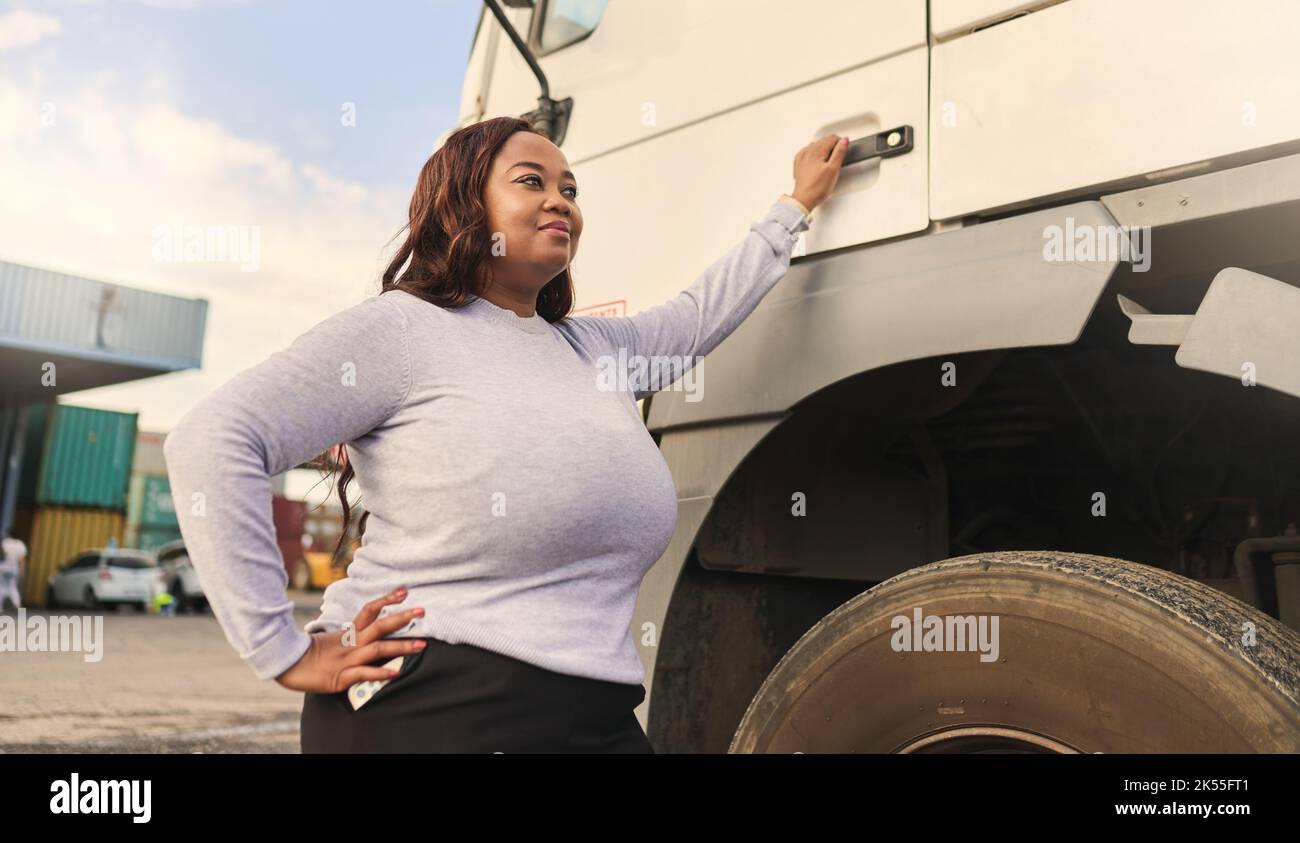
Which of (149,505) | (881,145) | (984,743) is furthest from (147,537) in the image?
(984,743)

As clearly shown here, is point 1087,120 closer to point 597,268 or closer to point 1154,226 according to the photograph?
point 1154,226

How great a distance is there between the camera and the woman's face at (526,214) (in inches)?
72.3

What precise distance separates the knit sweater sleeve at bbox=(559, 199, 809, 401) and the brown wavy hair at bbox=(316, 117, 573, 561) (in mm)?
263

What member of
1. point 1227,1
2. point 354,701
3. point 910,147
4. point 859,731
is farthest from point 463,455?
point 1227,1

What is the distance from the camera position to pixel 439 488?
1.59 meters

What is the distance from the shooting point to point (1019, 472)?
2396 mm

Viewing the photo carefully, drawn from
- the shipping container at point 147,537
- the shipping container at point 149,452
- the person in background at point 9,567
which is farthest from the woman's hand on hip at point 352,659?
the shipping container at point 149,452

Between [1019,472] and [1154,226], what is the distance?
0.91 m

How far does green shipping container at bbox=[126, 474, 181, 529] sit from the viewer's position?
1150 inches

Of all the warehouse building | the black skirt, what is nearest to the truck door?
the black skirt

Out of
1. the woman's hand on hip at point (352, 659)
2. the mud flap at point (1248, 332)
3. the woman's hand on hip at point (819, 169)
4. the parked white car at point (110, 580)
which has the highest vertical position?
the parked white car at point (110, 580)

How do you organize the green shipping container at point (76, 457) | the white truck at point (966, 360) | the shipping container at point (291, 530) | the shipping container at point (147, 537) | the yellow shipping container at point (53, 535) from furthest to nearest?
the shipping container at point (147, 537)
the shipping container at point (291, 530)
the green shipping container at point (76, 457)
the yellow shipping container at point (53, 535)
the white truck at point (966, 360)

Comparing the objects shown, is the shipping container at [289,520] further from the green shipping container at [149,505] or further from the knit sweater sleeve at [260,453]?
the knit sweater sleeve at [260,453]

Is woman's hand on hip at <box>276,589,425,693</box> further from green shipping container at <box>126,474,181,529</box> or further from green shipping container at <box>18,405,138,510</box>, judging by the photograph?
A: green shipping container at <box>126,474,181,529</box>
